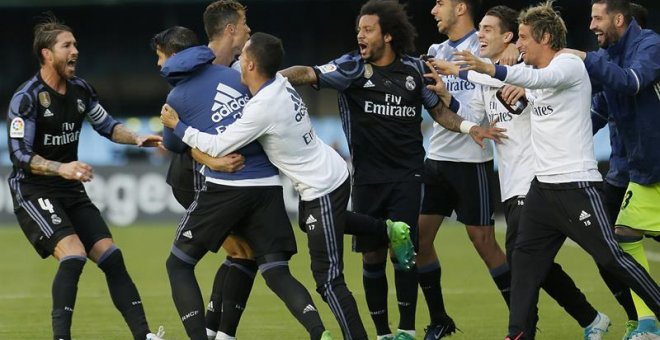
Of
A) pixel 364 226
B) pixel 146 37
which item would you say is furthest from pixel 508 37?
pixel 146 37

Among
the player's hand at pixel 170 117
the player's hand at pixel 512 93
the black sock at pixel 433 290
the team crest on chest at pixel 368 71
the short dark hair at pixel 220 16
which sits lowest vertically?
the black sock at pixel 433 290

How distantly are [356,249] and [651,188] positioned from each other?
2340 millimetres

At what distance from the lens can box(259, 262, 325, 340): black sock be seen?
26.5 ft

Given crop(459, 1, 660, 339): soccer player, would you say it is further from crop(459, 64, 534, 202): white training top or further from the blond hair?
crop(459, 64, 534, 202): white training top

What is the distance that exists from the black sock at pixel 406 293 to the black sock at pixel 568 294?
3.29 feet

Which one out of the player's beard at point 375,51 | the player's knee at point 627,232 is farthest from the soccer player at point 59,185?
the player's knee at point 627,232

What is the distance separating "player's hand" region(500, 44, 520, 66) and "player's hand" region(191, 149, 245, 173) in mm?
2312

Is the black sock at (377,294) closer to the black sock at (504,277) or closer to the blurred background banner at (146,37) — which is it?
the black sock at (504,277)

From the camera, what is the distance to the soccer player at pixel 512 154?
9055mm

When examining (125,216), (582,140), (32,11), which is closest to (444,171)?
(582,140)

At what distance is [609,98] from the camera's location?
30.5 feet

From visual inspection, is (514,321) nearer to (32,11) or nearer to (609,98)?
(609,98)

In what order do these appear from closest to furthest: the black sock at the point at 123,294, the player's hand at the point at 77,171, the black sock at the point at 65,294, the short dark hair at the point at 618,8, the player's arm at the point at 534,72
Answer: the player's arm at the point at 534,72 → the player's hand at the point at 77,171 → the black sock at the point at 65,294 → the black sock at the point at 123,294 → the short dark hair at the point at 618,8

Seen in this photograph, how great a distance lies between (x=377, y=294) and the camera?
9.46m
